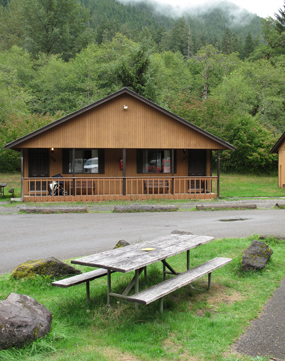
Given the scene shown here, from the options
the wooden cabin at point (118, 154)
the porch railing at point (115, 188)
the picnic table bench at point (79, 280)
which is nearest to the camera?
the picnic table bench at point (79, 280)

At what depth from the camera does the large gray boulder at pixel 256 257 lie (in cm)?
619

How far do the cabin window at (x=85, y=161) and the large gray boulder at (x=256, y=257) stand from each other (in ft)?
48.7

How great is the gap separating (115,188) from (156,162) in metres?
3.34

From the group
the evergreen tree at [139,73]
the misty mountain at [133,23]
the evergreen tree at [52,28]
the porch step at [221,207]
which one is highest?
the misty mountain at [133,23]

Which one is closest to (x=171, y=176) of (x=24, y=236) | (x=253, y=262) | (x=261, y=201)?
(x=261, y=201)

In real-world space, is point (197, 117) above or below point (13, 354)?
above

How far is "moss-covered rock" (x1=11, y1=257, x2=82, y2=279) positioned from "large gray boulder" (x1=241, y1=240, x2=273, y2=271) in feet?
9.41

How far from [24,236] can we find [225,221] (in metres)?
6.30

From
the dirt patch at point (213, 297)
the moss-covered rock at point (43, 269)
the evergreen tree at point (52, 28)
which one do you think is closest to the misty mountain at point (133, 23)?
the evergreen tree at point (52, 28)

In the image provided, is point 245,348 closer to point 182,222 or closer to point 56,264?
point 56,264

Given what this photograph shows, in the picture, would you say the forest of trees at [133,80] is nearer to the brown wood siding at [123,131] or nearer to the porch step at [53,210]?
the brown wood siding at [123,131]

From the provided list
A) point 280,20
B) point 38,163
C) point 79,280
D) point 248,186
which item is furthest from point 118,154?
point 280,20

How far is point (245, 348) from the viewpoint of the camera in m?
3.79

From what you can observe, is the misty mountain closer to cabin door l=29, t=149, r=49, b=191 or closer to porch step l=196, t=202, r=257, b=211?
cabin door l=29, t=149, r=49, b=191
